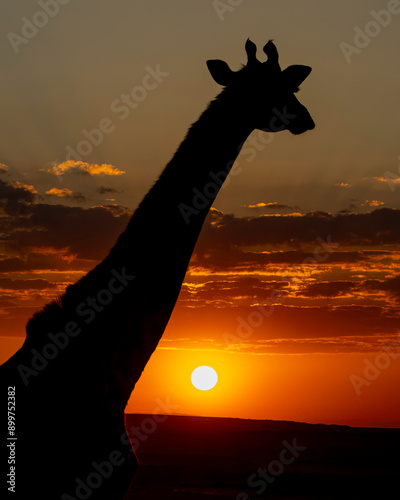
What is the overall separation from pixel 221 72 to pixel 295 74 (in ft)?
2.55

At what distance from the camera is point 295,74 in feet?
22.5

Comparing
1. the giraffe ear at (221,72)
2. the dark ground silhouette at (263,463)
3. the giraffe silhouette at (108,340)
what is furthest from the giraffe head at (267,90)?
the dark ground silhouette at (263,463)

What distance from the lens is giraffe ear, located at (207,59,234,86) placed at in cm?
670

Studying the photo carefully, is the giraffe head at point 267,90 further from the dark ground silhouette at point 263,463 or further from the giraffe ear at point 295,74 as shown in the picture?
the dark ground silhouette at point 263,463

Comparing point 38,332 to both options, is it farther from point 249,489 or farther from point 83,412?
point 249,489

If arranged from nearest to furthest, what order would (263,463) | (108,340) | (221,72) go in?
(108,340) → (221,72) → (263,463)

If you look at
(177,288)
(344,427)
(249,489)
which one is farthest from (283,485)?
(344,427)

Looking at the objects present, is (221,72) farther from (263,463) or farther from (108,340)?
(263,463)

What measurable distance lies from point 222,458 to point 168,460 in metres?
2.46

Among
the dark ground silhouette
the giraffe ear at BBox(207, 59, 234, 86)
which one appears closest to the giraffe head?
the giraffe ear at BBox(207, 59, 234, 86)

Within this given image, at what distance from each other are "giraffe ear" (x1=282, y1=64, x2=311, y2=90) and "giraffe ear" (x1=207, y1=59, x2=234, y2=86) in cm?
59

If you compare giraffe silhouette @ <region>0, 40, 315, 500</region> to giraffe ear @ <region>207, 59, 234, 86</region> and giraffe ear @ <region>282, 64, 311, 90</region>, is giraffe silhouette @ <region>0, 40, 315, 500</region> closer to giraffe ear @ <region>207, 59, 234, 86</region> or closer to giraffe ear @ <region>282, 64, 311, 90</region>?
giraffe ear @ <region>207, 59, 234, 86</region>

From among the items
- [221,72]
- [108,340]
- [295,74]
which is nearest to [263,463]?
[295,74]

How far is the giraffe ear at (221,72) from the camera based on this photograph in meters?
6.70
